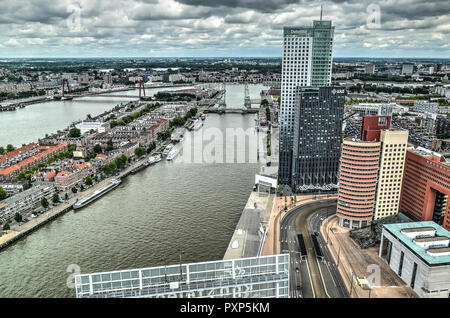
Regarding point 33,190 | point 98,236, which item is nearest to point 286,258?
point 98,236

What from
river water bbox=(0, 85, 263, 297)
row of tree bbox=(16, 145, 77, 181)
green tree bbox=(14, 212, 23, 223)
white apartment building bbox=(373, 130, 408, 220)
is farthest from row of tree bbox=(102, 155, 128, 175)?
white apartment building bbox=(373, 130, 408, 220)

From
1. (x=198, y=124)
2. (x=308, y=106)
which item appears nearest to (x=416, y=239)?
(x=308, y=106)

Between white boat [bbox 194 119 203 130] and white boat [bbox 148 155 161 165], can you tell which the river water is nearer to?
white boat [bbox 148 155 161 165]

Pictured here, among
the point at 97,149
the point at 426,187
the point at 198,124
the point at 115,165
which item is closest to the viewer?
the point at 426,187

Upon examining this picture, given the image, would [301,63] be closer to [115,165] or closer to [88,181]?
[115,165]

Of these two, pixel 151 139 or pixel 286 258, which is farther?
pixel 151 139
